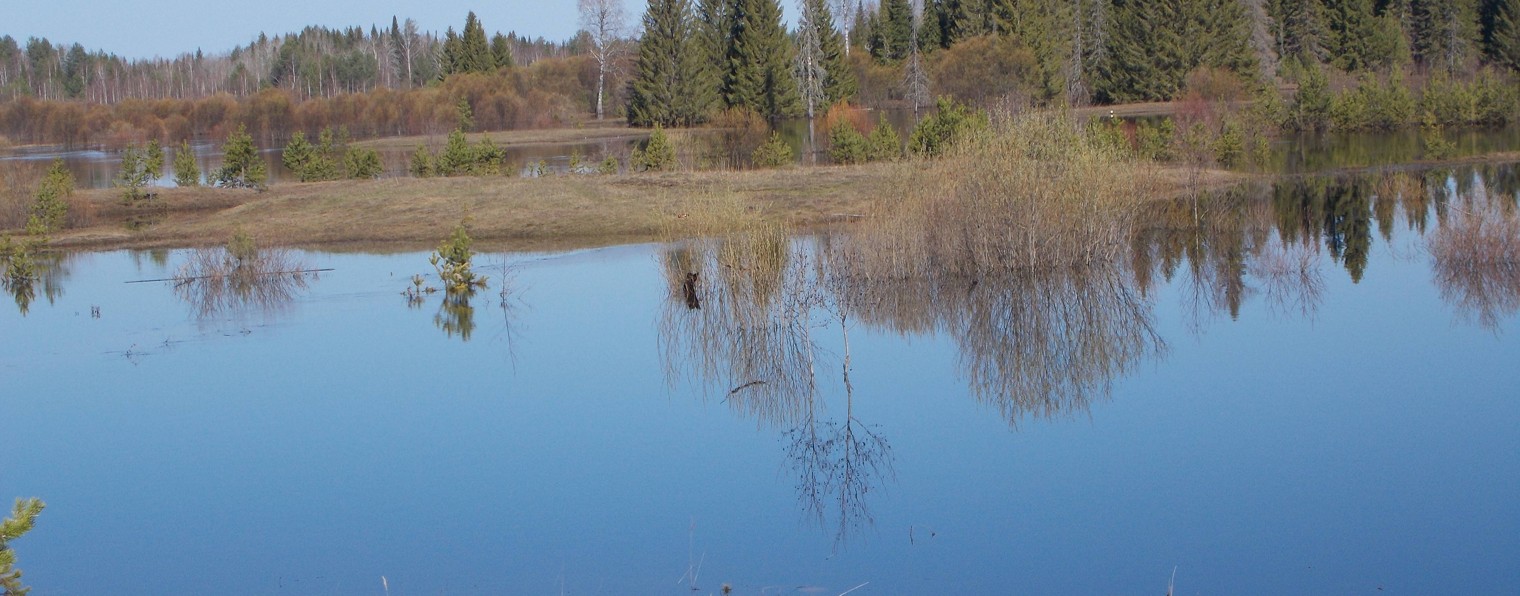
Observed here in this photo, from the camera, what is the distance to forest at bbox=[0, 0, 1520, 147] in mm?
46469

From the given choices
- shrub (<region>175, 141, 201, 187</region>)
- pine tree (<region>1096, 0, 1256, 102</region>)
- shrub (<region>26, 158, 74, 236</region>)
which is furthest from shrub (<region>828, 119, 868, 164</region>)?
pine tree (<region>1096, 0, 1256, 102</region>)

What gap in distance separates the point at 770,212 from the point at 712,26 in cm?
3265

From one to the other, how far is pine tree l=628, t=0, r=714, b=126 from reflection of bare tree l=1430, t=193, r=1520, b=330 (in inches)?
1417

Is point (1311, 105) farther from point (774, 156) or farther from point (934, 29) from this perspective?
point (934, 29)

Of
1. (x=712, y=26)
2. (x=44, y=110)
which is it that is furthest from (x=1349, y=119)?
(x=44, y=110)

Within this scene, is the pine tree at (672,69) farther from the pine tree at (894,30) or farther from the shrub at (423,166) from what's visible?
the shrub at (423,166)

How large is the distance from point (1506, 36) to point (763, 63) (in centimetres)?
2538

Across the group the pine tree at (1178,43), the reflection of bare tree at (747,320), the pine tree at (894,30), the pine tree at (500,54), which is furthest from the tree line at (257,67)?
the reflection of bare tree at (747,320)

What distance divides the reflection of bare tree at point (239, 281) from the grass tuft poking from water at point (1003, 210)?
5.93 m

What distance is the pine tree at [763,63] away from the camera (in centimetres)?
4762

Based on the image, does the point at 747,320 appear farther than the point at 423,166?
No

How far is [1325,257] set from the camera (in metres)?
14.9

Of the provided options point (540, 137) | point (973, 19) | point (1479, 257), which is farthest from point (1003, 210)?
point (973, 19)

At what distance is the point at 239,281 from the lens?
48.3 ft
